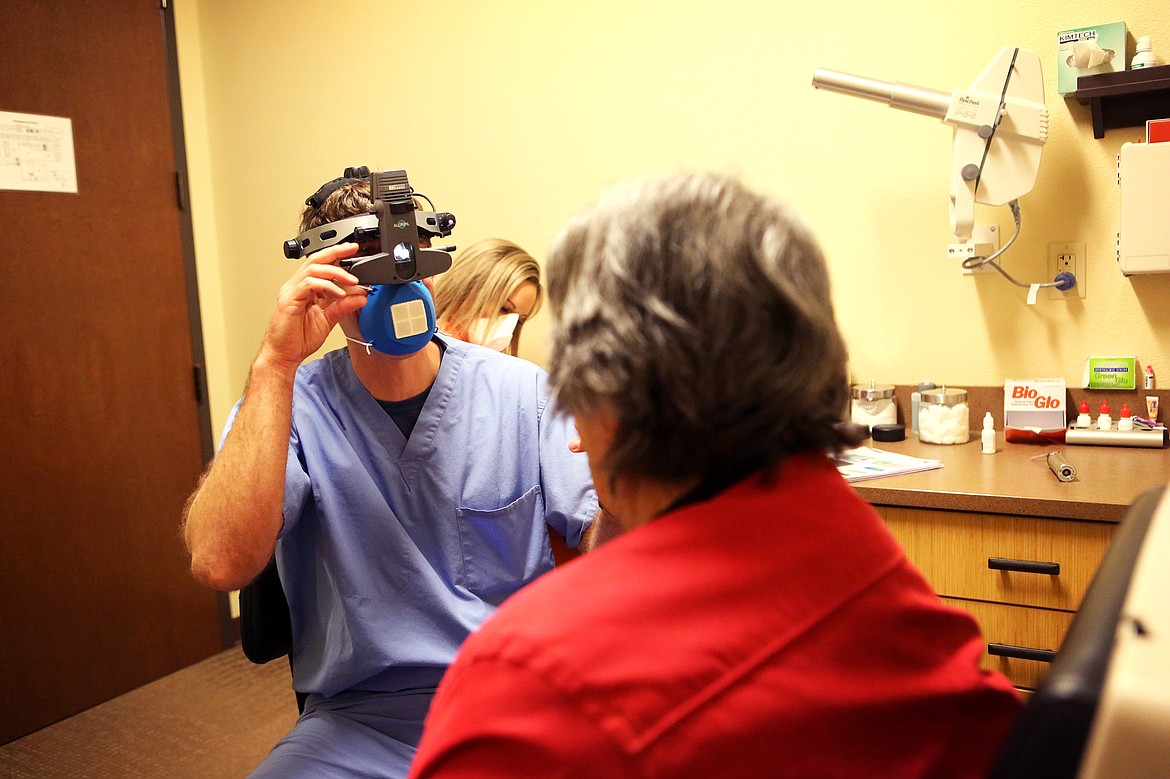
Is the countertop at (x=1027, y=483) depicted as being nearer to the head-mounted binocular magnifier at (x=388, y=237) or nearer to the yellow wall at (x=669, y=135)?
the yellow wall at (x=669, y=135)

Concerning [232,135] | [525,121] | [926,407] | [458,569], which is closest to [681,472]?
[458,569]

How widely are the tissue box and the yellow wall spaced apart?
0.05 meters

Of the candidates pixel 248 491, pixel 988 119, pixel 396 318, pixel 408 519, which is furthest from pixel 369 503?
pixel 988 119

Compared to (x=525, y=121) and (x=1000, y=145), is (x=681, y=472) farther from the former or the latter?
(x=525, y=121)

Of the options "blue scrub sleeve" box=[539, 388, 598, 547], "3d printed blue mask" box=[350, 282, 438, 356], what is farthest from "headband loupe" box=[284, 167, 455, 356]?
"blue scrub sleeve" box=[539, 388, 598, 547]

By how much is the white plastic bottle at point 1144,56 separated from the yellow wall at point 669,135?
8 cm

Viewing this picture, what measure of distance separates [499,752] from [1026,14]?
223 centimetres

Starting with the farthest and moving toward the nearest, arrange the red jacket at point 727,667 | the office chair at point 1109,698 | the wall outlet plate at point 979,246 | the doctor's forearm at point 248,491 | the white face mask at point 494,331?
1. the white face mask at point 494,331
2. the wall outlet plate at point 979,246
3. the doctor's forearm at point 248,491
4. the red jacket at point 727,667
5. the office chair at point 1109,698

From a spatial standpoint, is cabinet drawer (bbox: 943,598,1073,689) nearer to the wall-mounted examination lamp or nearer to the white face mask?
the wall-mounted examination lamp

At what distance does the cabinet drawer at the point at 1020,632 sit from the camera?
169cm

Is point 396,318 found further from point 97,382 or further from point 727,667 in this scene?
point 97,382

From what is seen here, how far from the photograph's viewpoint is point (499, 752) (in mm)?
563

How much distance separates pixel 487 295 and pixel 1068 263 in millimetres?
1424

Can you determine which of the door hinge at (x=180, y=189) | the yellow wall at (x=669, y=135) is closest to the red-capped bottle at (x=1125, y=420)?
the yellow wall at (x=669, y=135)
